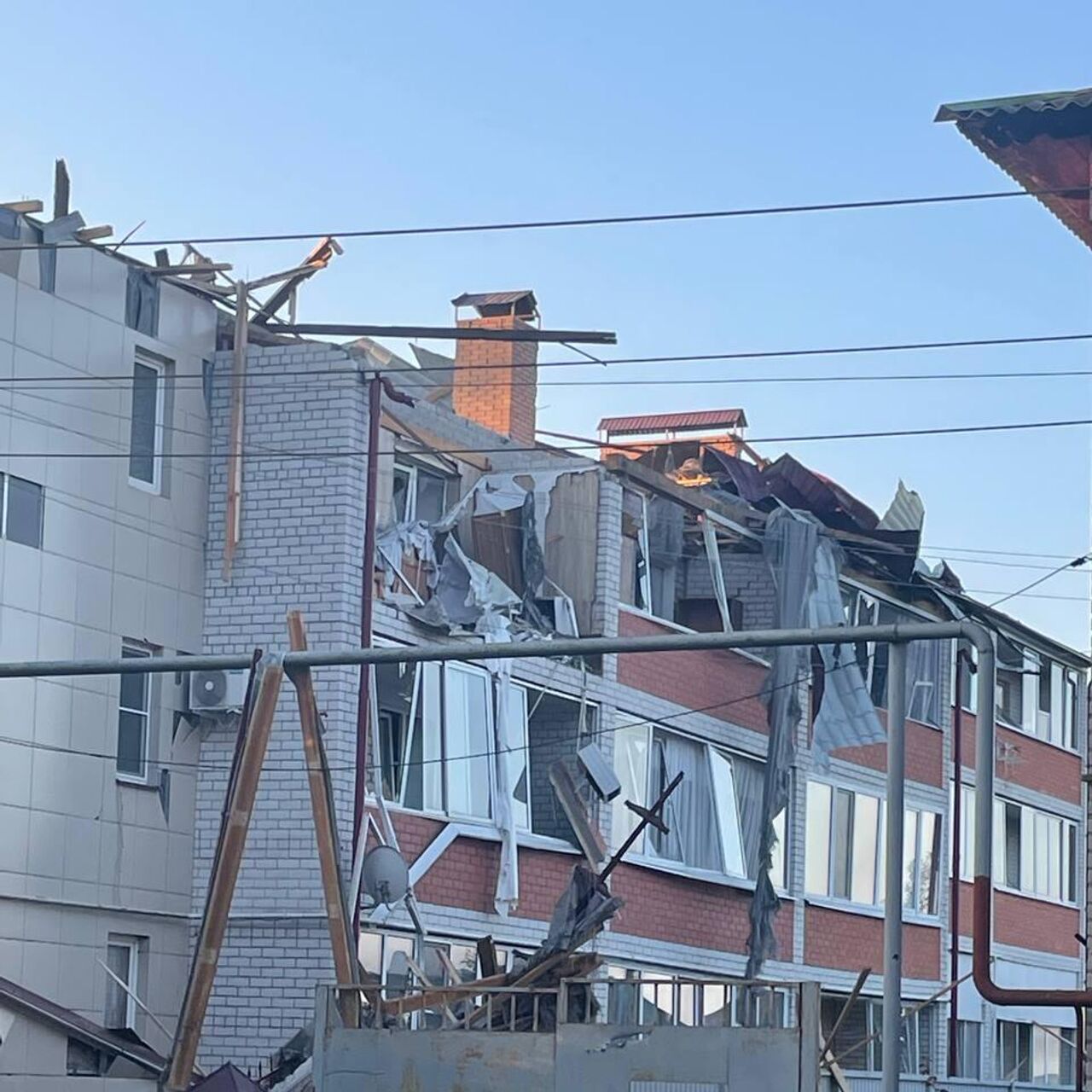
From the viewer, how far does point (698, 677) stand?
27.6 metres

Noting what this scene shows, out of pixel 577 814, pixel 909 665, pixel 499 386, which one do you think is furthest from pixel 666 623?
pixel 909 665

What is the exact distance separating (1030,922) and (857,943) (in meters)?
6.44

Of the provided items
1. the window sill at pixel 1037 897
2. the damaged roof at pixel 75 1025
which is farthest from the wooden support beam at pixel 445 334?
the window sill at pixel 1037 897

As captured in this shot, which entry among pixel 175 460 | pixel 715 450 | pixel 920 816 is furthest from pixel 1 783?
pixel 920 816

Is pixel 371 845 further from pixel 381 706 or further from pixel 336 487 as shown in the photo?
pixel 336 487

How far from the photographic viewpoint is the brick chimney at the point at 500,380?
92.1ft

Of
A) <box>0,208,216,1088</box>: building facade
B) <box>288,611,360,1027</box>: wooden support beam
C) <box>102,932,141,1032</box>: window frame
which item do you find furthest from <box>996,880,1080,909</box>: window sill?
<box>288,611,360,1027</box>: wooden support beam

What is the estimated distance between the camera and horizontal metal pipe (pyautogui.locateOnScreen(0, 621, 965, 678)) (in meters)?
13.5

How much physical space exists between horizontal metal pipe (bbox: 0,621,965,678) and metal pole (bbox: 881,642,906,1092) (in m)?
0.42

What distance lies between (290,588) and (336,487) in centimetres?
105

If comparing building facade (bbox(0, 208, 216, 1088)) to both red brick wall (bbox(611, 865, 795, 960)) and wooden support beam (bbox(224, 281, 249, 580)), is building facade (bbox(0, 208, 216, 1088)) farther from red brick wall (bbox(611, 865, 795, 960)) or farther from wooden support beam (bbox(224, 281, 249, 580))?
red brick wall (bbox(611, 865, 795, 960))

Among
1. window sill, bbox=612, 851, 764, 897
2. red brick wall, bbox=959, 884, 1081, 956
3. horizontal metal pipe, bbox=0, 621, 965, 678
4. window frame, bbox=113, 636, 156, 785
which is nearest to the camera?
horizontal metal pipe, bbox=0, 621, 965, 678

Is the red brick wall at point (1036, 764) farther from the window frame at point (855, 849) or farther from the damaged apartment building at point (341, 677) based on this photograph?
the damaged apartment building at point (341, 677)

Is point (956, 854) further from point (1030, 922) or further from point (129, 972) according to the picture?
point (129, 972)
